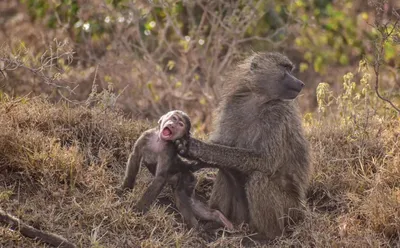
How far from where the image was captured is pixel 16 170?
472 cm

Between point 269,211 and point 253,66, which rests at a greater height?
point 253,66

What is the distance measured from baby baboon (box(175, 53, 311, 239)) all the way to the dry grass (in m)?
0.18

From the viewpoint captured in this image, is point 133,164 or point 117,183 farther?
point 117,183

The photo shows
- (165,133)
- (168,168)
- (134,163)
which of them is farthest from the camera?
(134,163)

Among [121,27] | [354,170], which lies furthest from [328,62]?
[354,170]

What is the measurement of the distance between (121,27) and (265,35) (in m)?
1.92

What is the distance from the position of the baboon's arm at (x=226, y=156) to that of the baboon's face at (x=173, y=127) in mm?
65

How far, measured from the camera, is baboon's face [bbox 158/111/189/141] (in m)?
4.43

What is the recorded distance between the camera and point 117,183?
194 inches

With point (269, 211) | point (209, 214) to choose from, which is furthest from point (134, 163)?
point (269, 211)

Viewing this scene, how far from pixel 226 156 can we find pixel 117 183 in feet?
2.70

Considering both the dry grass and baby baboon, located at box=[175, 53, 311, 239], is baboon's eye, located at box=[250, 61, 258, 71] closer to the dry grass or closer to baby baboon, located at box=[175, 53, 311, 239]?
baby baboon, located at box=[175, 53, 311, 239]

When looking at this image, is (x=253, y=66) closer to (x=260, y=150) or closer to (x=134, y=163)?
(x=260, y=150)

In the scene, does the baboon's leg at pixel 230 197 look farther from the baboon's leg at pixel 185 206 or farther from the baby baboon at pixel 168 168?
the baboon's leg at pixel 185 206
